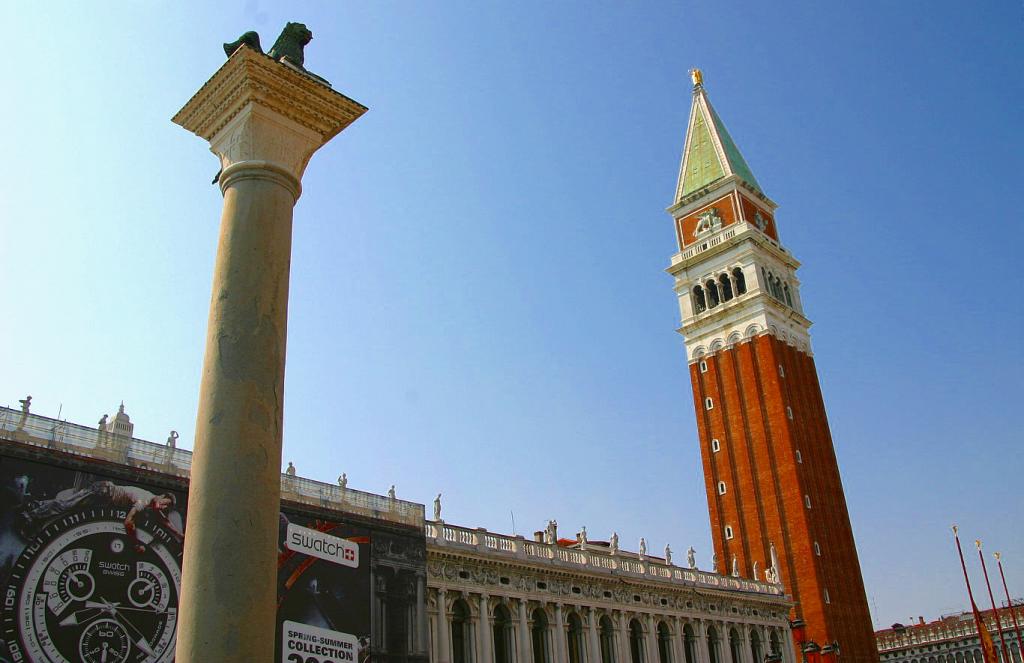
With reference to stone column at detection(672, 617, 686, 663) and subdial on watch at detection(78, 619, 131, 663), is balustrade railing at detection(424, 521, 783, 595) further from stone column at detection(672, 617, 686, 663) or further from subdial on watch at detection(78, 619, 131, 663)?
subdial on watch at detection(78, 619, 131, 663)

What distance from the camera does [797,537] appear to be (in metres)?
45.7

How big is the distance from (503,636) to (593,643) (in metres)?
3.99

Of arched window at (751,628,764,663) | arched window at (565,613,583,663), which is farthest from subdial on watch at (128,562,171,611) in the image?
arched window at (751,628,764,663)

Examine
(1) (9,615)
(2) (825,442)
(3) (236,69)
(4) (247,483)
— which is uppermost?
(2) (825,442)

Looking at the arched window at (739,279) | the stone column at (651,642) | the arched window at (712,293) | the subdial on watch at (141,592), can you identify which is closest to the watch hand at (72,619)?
the subdial on watch at (141,592)

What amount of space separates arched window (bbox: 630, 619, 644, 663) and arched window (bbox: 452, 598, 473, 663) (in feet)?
27.2

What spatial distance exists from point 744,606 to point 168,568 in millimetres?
26612

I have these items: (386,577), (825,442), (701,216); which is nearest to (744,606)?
(825,442)

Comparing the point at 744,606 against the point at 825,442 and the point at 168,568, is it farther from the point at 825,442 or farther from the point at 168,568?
the point at 168,568

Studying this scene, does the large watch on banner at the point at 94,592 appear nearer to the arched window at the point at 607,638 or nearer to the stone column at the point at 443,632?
the stone column at the point at 443,632

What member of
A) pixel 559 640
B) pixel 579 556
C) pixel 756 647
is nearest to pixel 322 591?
pixel 559 640

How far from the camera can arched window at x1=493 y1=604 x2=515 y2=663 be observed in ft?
92.3

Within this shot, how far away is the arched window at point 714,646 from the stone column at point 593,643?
7.32m

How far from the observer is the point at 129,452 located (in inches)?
822
